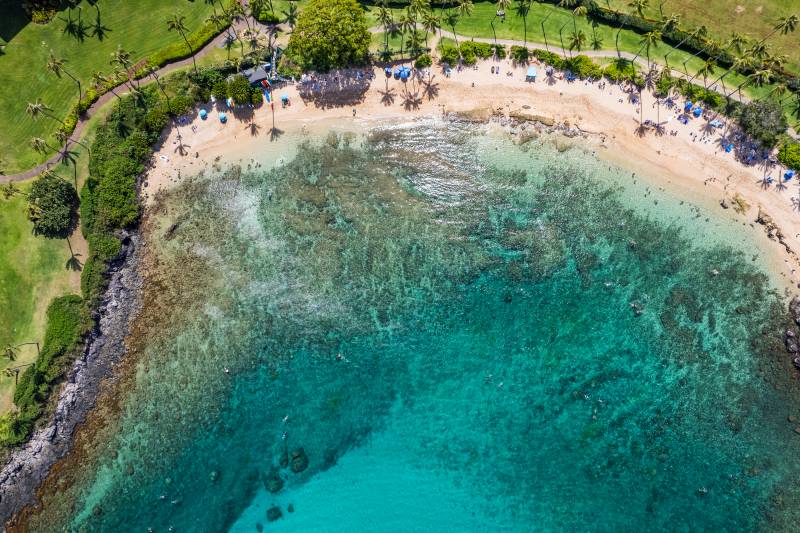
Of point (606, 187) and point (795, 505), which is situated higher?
point (606, 187)

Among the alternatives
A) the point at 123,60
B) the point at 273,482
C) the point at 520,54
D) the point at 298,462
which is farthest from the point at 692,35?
the point at 273,482

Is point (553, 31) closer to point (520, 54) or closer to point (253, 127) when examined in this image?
point (520, 54)

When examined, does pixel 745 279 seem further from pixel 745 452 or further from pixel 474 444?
pixel 474 444

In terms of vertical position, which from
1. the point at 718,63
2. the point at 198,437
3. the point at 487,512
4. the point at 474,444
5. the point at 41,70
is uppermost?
the point at 718,63

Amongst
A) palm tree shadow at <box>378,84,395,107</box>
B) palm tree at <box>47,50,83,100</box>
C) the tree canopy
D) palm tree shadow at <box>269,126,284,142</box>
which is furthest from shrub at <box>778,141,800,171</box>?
palm tree at <box>47,50,83,100</box>

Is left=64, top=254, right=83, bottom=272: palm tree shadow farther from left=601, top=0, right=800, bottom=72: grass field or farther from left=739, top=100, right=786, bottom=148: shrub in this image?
left=739, top=100, right=786, bottom=148: shrub

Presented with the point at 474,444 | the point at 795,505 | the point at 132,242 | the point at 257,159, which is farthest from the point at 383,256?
the point at 795,505

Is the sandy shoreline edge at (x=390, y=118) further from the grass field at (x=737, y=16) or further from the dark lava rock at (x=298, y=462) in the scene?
the dark lava rock at (x=298, y=462)
